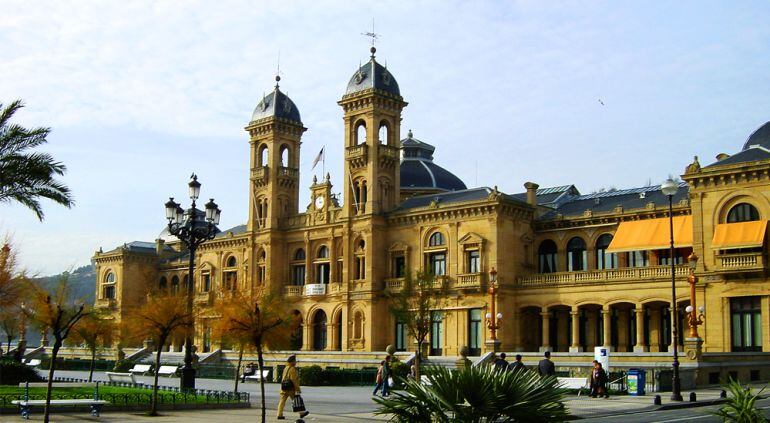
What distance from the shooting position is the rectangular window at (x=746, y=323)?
47.5 meters

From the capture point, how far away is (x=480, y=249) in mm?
59562

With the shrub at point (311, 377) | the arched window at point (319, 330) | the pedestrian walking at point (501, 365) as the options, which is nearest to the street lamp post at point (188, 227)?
the pedestrian walking at point (501, 365)

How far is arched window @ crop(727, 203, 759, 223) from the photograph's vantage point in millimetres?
48531

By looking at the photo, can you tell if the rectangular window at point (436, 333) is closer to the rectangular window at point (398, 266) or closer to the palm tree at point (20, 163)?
the rectangular window at point (398, 266)

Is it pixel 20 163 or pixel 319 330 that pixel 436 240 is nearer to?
pixel 319 330

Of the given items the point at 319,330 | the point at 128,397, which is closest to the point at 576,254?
the point at 319,330

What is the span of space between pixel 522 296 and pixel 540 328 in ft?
10.9

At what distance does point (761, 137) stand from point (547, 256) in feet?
56.0

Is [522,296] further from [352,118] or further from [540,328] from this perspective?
[352,118]

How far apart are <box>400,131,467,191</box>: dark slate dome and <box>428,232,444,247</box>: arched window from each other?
12351mm

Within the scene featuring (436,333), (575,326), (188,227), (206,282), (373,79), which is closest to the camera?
(188,227)

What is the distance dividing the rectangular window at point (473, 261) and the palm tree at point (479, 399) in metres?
47.6

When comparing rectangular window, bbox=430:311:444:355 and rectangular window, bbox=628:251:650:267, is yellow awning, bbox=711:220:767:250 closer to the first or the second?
rectangular window, bbox=628:251:650:267

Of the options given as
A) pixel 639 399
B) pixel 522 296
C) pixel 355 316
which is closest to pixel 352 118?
pixel 355 316
